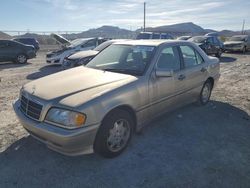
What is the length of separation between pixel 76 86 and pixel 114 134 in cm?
90

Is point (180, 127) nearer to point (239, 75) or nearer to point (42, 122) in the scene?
point (42, 122)

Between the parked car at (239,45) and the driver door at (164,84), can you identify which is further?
the parked car at (239,45)

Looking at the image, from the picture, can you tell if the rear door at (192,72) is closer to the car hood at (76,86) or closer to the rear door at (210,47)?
the car hood at (76,86)

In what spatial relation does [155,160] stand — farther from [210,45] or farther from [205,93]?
[210,45]

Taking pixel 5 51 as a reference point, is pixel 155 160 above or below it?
below

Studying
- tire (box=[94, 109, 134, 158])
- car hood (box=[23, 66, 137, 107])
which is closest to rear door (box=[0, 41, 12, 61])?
car hood (box=[23, 66, 137, 107])

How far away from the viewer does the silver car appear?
9.85 ft

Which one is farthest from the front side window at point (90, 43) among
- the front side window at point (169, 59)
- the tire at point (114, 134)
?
the tire at point (114, 134)

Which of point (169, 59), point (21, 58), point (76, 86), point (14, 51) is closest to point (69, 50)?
point (21, 58)

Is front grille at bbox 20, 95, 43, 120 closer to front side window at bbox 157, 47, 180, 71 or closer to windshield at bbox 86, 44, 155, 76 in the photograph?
windshield at bbox 86, 44, 155, 76

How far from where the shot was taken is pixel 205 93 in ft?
19.2

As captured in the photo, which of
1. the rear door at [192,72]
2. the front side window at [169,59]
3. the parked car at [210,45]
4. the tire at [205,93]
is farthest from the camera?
the parked car at [210,45]

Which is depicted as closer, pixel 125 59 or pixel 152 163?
pixel 152 163

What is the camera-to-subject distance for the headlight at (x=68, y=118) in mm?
2947
